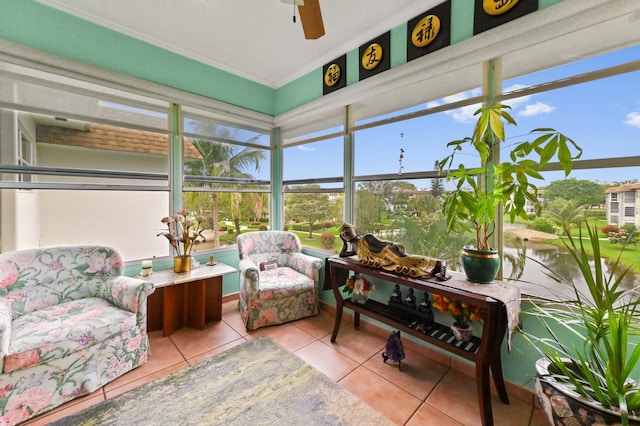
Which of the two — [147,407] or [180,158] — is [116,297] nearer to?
[147,407]

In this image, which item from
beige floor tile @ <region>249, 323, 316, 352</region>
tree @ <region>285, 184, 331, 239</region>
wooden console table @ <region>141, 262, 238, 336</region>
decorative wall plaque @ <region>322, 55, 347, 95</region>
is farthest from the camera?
tree @ <region>285, 184, 331, 239</region>

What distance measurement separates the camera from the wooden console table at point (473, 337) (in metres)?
1.43

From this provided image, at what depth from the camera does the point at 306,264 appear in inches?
113

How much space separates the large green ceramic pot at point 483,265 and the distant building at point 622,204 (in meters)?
0.65

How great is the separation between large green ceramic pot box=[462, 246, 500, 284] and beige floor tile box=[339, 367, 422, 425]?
0.90m

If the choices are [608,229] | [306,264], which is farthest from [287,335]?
[608,229]

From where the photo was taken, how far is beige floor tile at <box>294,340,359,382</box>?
6.28ft

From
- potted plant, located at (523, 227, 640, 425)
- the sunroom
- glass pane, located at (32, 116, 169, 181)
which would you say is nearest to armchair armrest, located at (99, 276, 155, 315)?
the sunroom

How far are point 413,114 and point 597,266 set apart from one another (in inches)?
65.7

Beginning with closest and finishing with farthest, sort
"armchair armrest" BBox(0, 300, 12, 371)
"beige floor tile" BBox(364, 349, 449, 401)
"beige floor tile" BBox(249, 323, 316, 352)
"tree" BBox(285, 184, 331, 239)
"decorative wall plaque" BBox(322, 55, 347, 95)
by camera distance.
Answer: "armchair armrest" BBox(0, 300, 12, 371) < "beige floor tile" BBox(364, 349, 449, 401) < "beige floor tile" BBox(249, 323, 316, 352) < "decorative wall plaque" BBox(322, 55, 347, 95) < "tree" BBox(285, 184, 331, 239)

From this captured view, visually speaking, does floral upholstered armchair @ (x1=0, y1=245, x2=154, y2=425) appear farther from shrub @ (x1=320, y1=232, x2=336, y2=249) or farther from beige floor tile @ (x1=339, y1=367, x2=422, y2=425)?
shrub @ (x1=320, y1=232, x2=336, y2=249)

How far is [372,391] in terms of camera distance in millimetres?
Answer: 1732

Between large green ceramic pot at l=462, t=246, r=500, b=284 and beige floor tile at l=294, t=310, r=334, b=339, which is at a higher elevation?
large green ceramic pot at l=462, t=246, r=500, b=284

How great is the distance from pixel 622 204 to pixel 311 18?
82.3 inches
